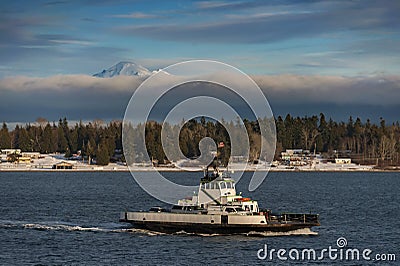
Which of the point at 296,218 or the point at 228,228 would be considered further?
the point at 296,218

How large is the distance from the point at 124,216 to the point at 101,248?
33.4ft

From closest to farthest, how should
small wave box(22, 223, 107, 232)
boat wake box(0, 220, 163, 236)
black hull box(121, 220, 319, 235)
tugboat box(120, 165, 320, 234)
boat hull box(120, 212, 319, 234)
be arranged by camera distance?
1. boat hull box(120, 212, 319, 234)
2. black hull box(121, 220, 319, 235)
3. tugboat box(120, 165, 320, 234)
4. boat wake box(0, 220, 163, 236)
5. small wave box(22, 223, 107, 232)

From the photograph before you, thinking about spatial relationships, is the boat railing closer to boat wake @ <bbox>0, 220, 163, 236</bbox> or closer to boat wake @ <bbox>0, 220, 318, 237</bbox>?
boat wake @ <bbox>0, 220, 318, 237</bbox>

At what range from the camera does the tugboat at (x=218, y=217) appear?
220ft

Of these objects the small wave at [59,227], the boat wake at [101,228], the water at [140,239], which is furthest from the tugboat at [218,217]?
the small wave at [59,227]

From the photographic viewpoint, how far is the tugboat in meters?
67.1

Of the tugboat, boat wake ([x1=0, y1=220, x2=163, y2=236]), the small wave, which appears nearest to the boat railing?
the tugboat

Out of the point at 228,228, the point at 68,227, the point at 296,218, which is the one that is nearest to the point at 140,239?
the point at 228,228

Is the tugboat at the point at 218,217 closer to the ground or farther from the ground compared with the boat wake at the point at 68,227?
farther from the ground

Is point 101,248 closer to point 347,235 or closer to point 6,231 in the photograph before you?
point 6,231

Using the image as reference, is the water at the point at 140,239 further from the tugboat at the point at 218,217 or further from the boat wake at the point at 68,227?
the tugboat at the point at 218,217

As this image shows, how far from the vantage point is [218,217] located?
221 ft

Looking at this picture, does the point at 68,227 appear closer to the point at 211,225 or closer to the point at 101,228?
the point at 101,228

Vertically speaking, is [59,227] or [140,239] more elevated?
[59,227]
